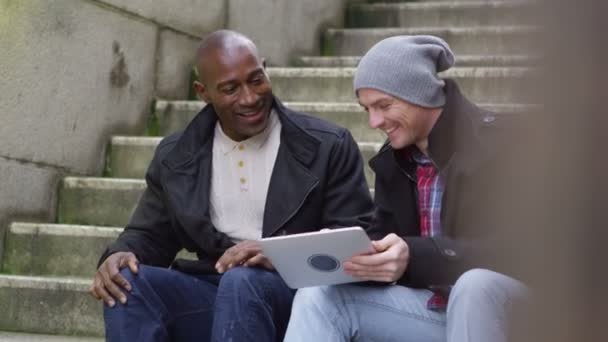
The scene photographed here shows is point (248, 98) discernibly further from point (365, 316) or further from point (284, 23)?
point (284, 23)

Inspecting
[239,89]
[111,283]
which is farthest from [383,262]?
[239,89]

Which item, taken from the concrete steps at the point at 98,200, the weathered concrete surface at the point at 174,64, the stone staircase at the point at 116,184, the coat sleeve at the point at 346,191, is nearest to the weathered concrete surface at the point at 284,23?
the stone staircase at the point at 116,184

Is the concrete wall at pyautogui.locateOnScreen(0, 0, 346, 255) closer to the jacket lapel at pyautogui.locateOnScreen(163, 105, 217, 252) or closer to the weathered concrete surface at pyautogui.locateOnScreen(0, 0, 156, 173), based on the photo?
the weathered concrete surface at pyautogui.locateOnScreen(0, 0, 156, 173)

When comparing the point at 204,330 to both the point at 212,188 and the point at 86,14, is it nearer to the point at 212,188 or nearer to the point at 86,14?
the point at 212,188

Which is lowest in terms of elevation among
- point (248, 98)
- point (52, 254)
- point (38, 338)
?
point (38, 338)

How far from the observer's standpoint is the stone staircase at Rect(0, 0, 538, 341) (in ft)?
12.4

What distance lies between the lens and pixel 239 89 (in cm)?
306

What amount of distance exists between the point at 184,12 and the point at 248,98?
2264 millimetres

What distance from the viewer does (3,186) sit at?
4.14 meters

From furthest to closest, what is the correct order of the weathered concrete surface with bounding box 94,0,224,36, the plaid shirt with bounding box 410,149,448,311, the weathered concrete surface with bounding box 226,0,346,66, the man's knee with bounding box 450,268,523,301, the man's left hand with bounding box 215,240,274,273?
the weathered concrete surface with bounding box 226,0,346,66
the weathered concrete surface with bounding box 94,0,224,36
the man's left hand with bounding box 215,240,274,273
the plaid shirt with bounding box 410,149,448,311
the man's knee with bounding box 450,268,523,301

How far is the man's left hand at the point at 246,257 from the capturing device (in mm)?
2652

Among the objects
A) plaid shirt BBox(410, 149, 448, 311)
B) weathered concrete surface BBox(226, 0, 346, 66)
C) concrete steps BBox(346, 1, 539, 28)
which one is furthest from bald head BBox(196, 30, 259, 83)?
concrete steps BBox(346, 1, 539, 28)

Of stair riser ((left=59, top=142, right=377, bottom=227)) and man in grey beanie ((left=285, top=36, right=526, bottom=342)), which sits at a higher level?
man in grey beanie ((left=285, top=36, right=526, bottom=342))

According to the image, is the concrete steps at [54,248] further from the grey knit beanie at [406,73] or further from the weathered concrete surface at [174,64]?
the grey knit beanie at [406,73]
